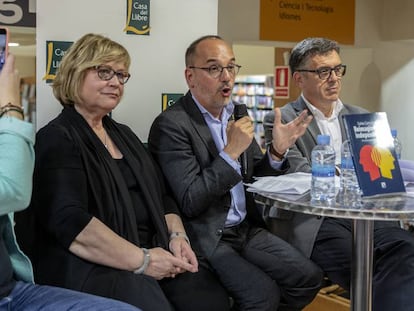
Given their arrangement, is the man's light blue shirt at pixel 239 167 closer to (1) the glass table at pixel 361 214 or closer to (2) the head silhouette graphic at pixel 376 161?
(1) the glass table at pixel 361 214

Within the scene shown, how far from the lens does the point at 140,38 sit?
9.81 ft

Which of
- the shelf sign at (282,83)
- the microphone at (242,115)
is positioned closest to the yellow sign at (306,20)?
the shelf sign at (282,83)

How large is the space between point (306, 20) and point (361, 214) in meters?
3.76

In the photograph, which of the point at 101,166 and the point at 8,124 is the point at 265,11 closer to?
the point at 101,166

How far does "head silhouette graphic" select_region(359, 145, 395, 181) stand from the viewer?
7.01 feet

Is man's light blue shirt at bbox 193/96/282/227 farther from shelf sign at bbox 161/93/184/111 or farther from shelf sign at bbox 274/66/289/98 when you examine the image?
shelf sign at bbox 274/66/289/98

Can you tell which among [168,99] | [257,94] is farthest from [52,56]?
[257,94]

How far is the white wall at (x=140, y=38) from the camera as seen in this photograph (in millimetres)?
2771

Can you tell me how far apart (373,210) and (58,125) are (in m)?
1.14

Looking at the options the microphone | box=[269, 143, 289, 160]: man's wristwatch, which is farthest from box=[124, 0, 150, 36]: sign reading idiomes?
box=[269, 143, 289, 160]: man's wristwatch

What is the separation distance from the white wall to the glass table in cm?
96

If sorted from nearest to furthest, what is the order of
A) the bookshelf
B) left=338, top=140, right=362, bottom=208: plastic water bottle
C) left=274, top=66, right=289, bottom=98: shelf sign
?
1. left=338, top=140, right=362, bottom=208: plastic water bottle
2. left=274, top=66, right=289, bottom=98: shelf sign
3. the bookshelf

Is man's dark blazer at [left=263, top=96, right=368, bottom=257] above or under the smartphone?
under

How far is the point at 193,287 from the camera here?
2328mm
